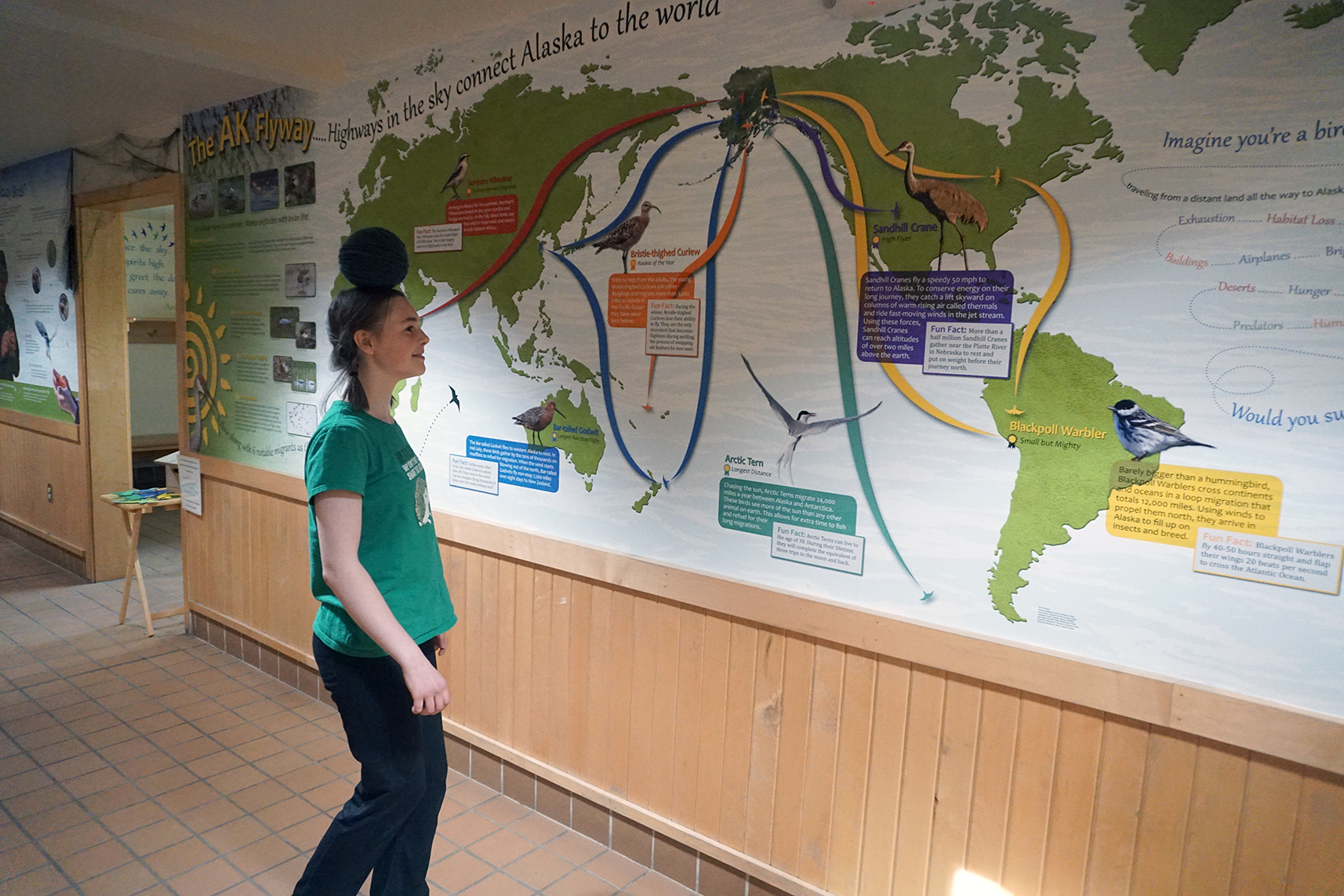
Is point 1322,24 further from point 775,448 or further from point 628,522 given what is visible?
point 628,522

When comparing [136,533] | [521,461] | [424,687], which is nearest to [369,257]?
[424,687]

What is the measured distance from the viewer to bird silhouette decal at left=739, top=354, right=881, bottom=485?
220cm

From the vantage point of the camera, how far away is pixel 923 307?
2.01 metres

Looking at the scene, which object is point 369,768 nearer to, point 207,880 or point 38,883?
point 207,880

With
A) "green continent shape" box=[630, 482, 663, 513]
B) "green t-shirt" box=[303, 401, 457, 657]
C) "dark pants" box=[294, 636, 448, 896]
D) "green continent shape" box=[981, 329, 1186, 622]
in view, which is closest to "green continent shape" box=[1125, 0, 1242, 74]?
"green continent shape" box=[981, 329, 1186, 622]

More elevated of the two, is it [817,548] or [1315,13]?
[1315,13]

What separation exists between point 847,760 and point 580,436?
1.28 metres

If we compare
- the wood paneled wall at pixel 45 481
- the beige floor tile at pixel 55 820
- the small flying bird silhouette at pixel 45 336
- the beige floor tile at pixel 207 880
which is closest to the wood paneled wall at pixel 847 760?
the beige floor tile at pixel 207 880

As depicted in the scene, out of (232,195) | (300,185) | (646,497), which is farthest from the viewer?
(232,195)

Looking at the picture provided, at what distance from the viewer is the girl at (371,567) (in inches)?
71.2

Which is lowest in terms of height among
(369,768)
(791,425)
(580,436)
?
(369,768)

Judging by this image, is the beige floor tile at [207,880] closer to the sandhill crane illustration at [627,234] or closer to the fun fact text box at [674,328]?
the fun fact text box at [674,328]

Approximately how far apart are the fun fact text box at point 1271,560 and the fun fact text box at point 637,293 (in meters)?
1.44

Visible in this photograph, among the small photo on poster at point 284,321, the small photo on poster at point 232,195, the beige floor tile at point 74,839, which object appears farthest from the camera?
the small photo on poster at point 232,195
